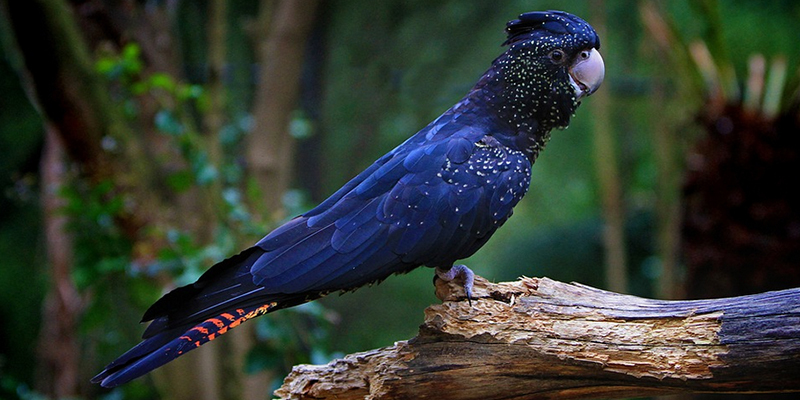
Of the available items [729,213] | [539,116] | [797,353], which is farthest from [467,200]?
[729,213]

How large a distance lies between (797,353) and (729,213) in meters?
1.97

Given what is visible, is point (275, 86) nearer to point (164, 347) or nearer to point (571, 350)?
point (164, 347)

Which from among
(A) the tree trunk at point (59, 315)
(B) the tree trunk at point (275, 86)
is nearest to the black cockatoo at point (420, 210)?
(B) the tree trunk at point (275, 86)

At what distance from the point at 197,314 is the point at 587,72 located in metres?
1.37

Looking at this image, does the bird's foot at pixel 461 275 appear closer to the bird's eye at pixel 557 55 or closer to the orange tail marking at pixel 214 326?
the orange tail marking at pixel 214 326

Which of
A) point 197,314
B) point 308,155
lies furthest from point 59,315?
point 197,314

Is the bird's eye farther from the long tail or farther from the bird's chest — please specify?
the long tail

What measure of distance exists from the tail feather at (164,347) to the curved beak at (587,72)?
1.19 metres

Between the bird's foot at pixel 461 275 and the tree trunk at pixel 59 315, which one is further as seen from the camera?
the tree trunk at pixel 59 315

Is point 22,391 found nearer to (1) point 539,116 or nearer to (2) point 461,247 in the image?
(2) point 461,247

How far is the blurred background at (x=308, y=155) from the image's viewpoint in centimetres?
322

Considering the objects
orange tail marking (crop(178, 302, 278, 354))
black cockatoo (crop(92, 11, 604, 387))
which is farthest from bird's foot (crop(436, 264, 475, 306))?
orange tail marking (crop(178, 302, 278, 354))

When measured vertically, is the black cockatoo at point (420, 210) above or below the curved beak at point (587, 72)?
below

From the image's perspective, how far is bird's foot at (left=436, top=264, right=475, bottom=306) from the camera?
190 cm
